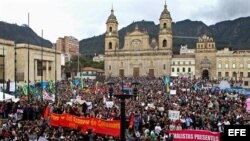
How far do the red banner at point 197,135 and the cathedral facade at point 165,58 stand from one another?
78803 millimetres

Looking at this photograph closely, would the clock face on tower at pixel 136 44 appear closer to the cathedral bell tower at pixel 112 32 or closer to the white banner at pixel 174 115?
the cathedral bell tower at pixel 112 32

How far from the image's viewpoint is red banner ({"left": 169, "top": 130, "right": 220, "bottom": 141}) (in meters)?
11.4

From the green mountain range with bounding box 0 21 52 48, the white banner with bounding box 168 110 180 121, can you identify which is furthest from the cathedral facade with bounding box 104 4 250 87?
the white banner with bounding box 168 110 180 121

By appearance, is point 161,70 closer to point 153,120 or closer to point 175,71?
point 175,71

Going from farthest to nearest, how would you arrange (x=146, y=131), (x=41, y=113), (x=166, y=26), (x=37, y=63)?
(x=166, y=26)
(x=37, y=63)
(x=41, y=113)
(x=146, y=131)

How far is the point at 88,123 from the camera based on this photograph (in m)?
17.5

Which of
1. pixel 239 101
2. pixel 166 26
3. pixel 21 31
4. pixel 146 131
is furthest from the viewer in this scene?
pixel 21 31

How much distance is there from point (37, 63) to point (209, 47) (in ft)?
143

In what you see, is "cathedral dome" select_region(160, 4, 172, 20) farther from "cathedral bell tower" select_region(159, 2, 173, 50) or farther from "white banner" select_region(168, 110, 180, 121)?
"white banner" select_region(168, 110, 180, 121)

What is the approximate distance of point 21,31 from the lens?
112 m

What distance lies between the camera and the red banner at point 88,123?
16.5 metres

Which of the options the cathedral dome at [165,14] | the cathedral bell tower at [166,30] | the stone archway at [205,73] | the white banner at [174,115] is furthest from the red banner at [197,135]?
the stone archway at [205,73]

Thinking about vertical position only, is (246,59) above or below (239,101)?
above

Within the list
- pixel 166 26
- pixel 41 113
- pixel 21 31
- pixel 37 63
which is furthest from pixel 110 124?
pixel 21 31
